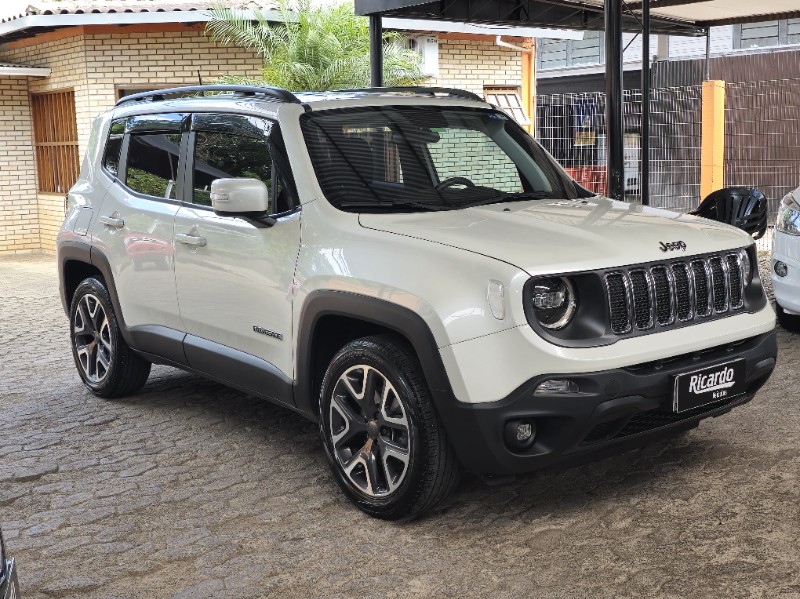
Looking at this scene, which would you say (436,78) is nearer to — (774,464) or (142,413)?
(142,413)

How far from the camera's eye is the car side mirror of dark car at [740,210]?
5.90 m

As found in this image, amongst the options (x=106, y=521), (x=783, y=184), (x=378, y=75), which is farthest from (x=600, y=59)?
(x=106, y=521)

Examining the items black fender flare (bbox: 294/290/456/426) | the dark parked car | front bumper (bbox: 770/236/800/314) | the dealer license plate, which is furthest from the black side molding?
front bumper (bbox: 770/236/800/314)

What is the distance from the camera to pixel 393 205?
4867mm

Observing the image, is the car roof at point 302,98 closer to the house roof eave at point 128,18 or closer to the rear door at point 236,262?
the rear door at point 236,262

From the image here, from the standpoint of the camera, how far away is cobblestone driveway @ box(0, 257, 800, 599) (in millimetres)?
3961

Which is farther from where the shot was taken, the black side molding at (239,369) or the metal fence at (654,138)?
the metal fence at (654,138)

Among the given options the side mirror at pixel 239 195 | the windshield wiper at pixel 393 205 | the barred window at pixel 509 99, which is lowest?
the windshield wiper at pixel 393 205

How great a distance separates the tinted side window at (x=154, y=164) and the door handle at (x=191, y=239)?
0.32 m

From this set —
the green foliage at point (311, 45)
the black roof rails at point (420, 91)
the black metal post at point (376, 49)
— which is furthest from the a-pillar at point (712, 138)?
the black roof rails at point (420, 91)

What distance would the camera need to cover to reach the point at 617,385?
13.5ft

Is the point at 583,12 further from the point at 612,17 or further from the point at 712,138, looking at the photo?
the point at 612,17

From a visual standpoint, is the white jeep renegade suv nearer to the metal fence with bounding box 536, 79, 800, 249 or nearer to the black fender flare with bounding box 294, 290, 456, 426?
the black fender flare with bounding box 294, 290, 456, 426

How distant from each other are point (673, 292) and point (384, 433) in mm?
1378
